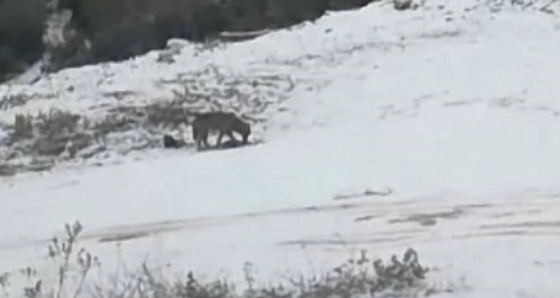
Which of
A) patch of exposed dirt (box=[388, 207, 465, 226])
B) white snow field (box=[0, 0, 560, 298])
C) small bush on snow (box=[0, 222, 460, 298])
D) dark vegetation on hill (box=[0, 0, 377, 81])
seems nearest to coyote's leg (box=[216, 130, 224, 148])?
white snow field (box=[0, 0, 560, 298])

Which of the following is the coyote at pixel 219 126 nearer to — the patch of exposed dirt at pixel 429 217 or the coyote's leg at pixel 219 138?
the coyote's leg at pixel 219 138

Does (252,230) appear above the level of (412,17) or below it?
below

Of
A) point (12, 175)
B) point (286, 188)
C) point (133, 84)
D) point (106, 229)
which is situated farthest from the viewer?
point (133, 84)

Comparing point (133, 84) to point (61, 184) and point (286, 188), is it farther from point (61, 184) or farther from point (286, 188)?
point (286, 188)

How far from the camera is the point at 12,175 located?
35.9 ft

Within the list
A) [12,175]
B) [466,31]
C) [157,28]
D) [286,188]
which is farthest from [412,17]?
[286,188]

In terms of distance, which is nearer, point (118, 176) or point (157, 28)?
point (118, 176)

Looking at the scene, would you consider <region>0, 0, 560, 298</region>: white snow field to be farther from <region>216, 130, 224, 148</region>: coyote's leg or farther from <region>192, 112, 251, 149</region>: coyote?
<region>216, 130, 224, 148</region>: coyote's leg

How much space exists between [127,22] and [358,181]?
56.7 feet

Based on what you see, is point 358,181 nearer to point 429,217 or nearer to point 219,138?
point 429,217

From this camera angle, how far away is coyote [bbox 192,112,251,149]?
11.5 meters

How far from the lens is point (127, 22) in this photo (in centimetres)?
2594

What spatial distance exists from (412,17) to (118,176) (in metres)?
8.55

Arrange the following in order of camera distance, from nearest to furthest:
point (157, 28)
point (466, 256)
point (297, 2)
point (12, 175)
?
point (466, 256) < point (12, 175) < point (157, 28) < point (297, 2)
